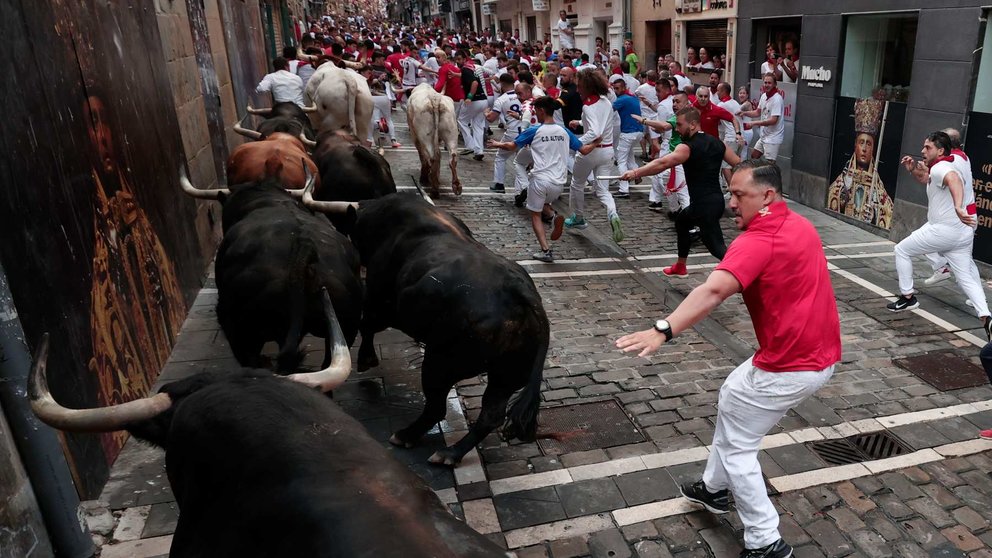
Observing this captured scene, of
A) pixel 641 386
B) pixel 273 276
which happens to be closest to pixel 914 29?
pixel 641 386

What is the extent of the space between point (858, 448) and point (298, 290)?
168 inches

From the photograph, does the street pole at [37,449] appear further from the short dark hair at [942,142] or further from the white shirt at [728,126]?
the white shirt at [728,126]

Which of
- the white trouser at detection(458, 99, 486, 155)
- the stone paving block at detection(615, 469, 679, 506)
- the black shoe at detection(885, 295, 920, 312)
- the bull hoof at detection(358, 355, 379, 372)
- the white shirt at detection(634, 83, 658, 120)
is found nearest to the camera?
the stone paving block at detection(615, 469, 679, 506)

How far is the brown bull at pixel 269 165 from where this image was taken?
25.9ft

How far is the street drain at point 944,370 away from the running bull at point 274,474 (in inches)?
218

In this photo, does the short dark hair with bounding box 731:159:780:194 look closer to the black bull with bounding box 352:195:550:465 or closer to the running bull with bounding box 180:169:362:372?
the black bull with bounding box 352:195:550:465

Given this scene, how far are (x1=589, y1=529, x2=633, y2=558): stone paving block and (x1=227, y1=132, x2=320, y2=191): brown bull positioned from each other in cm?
527

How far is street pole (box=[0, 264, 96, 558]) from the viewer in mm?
3590

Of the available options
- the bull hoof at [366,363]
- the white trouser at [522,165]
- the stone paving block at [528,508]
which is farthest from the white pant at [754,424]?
the white trouser at [522,165]

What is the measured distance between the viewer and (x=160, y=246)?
266 inches

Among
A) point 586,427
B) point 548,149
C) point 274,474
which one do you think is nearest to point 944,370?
point 586,427

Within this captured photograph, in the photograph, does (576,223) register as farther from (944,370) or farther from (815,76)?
(944,370)

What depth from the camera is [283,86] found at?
13164mm

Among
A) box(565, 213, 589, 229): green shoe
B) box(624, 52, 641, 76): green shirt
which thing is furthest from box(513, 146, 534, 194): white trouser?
box(624, 52, 641, 76): green shirt
